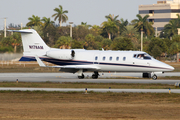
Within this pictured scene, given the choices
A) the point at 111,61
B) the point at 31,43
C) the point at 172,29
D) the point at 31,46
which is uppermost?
the point at 172,29

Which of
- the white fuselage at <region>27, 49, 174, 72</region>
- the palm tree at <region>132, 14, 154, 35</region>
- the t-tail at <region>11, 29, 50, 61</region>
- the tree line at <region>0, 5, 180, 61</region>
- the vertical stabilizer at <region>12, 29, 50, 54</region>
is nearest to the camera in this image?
the white fuselage at <region>27, 49, 174, 72</region>

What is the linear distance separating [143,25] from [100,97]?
5439 inches

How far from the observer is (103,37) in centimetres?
15138

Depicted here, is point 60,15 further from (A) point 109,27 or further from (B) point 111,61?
(B) point 111,61

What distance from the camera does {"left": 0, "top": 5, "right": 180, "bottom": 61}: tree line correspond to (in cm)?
9481

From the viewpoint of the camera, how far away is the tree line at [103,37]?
94.8 m

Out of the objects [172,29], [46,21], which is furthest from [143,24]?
[46,21]

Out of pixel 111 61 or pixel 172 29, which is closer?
pixel 111 61

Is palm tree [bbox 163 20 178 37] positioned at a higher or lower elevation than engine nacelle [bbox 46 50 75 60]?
higher

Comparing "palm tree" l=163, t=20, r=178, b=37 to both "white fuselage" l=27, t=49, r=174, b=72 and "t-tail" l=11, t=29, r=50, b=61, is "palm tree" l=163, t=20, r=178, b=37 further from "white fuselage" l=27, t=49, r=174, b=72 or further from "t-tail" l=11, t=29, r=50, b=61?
"t-tail" l=11, t=29, r=50, b=61

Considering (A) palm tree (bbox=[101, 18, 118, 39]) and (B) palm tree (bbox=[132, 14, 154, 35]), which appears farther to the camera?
(B) palm tree (bbox=[132, 14, 154, 35])

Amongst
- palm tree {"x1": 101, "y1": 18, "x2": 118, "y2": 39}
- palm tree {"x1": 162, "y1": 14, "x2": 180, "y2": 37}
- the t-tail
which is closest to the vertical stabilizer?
the t-tail

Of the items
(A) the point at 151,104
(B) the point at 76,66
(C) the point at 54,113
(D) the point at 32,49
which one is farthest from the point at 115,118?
(D) the point at 32,49

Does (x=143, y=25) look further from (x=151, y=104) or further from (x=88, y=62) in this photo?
(x=151, y=104)
